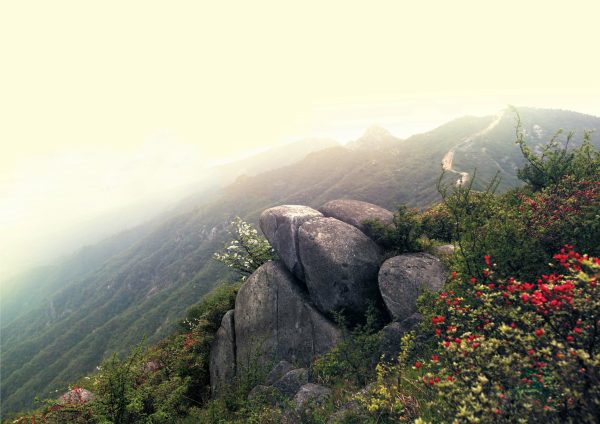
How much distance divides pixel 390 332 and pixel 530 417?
7.52 metres

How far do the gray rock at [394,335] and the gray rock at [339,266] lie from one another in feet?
12.4

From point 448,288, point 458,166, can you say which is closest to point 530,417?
point 448,288

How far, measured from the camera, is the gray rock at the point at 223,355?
17828mm

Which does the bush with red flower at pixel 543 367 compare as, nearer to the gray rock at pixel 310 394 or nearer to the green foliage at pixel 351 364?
the gray rock at pixel 310 394

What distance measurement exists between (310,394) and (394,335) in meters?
4.14

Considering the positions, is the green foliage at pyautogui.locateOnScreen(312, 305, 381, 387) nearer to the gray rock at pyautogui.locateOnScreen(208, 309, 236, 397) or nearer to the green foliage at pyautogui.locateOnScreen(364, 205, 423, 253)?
the green foliage at pyautogui.locateOnScreen(364, 205, 423, 253)

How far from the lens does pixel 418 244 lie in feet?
56.3

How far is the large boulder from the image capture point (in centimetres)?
1714

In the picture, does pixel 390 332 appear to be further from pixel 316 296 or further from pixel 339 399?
pixel 316 296

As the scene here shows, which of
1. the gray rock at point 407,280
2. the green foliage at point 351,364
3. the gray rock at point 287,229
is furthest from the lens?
the gray rock at point 287,229

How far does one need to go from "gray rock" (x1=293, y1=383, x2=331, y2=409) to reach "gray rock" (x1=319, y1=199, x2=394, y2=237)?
35.3ft

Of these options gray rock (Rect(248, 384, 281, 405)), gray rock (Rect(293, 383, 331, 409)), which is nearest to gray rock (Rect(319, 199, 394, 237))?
gray rock (Rect(293, 383, 331, 409))

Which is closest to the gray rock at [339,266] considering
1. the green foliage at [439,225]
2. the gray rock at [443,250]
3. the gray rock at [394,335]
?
the gray rock at [443,250]

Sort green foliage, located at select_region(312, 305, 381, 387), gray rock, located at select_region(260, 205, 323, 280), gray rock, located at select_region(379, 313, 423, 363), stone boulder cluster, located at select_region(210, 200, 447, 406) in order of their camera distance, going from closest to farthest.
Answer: green foliage, located at select_region(312, 305, 381, 387)
gray rock, located at select_region(379, 313, 423, 363)
stone boulder cluster, located at select_region(210, 200, 447, 406)
gray rock, located at select_region(260, 205, 323, 280)
